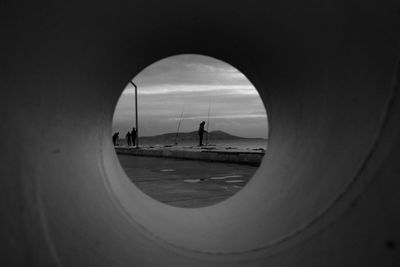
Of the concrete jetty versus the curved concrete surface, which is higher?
the curved concrete surface

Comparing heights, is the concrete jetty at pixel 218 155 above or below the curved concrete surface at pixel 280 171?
below

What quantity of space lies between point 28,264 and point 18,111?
0.53m

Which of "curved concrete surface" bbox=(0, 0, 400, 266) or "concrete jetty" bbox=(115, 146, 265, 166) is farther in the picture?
"concrete jetty" bbox=(115, 146, 265, 166)

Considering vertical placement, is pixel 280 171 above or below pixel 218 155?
above

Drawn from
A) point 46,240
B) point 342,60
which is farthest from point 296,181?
point 46,240

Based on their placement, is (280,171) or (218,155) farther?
(218,155)

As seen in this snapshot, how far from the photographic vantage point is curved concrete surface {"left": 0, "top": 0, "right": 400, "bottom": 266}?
1.34 m

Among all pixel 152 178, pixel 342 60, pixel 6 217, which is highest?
pixel 342 60

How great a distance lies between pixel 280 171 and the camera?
99.2 inches

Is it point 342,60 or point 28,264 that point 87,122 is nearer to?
point 28,264

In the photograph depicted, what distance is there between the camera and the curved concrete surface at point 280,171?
1.34m

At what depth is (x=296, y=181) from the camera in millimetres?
Result: 2154

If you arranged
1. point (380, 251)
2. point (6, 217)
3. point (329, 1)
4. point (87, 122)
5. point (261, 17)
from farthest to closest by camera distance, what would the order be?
point (261, 17) → point (87, 122) → point (329, 1) → point (380, 251) → point (6, 217)

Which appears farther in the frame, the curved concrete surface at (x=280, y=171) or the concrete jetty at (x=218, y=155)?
the concrete jetty at (x=218, y=155)
